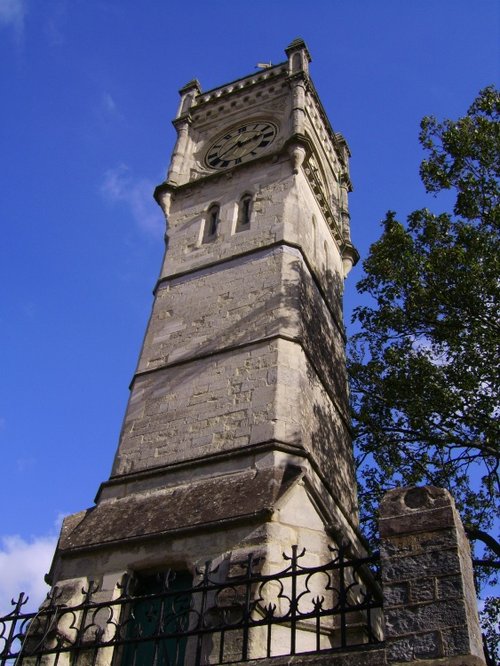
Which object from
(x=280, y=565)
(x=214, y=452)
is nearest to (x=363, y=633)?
(x=280, y=565)

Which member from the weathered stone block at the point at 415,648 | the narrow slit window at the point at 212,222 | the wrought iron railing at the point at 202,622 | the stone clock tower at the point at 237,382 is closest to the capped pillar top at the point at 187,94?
the stone clock tower at the point at 237,382

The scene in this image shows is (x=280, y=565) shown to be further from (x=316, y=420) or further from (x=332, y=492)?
(x=316, y=420)

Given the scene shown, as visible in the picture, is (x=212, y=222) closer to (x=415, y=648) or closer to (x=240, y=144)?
(x=240, y=144)

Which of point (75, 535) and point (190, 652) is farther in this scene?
point (75, 535)

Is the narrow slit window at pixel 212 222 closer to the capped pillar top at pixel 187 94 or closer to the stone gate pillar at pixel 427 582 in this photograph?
the capped pillar top at pixel 187 94

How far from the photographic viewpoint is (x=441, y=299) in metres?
11.6

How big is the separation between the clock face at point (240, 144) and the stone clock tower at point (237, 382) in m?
0.05

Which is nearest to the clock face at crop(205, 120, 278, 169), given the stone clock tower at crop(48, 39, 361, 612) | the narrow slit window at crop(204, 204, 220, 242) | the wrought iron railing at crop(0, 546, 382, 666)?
the stone clock tower at crop(48, 39, 361, 612)

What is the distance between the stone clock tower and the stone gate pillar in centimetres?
278

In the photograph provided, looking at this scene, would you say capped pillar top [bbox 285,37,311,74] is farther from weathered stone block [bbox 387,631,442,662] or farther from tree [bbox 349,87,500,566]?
weathered stone block [bbox 387,631,442,662]

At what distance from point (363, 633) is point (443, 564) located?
420 centimetres

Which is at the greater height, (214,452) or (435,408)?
(435,408)

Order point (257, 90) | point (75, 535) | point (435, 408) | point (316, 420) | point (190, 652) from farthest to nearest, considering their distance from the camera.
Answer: point (257, 90) → point (435, 408) → point (316, 420) → point (75, 535) → point (190, 652)

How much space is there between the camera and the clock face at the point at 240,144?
16016 mm
